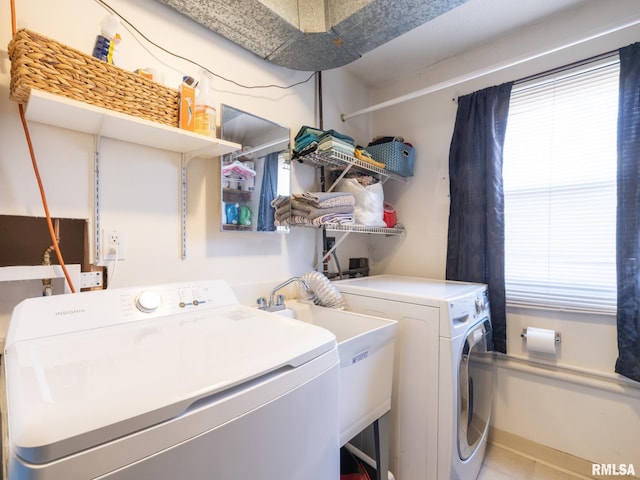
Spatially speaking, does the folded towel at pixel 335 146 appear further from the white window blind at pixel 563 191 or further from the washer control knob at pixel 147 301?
the washer control knob at pixel 147 301

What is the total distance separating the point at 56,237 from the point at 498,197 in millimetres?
2263

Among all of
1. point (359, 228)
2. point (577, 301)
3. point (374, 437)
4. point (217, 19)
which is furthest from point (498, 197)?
point (217, 19)

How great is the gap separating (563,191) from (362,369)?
159 cm

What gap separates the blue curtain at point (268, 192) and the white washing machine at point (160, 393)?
2.49 ft

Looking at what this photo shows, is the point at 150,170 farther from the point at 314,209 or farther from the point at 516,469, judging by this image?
the point at 516,469

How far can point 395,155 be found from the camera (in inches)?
86.2

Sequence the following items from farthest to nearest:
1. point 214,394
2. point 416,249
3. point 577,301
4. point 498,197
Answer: point 416,249 → point 498,197 → point 577,301 → point 214,394

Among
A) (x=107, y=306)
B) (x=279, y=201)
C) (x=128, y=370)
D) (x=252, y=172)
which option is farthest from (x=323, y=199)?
(x=128, y=370)

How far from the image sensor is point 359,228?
1.93m

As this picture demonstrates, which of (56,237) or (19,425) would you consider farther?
(56,237)

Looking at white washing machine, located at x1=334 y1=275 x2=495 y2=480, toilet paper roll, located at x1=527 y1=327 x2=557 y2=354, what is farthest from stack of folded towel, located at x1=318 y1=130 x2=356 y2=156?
toilet paper roll, located at x1=527 y1=327 x2=557 y2=354

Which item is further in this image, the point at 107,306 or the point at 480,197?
the point at 480,197

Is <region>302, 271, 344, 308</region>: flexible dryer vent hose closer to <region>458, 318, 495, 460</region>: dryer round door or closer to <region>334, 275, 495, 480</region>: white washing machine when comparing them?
<region>334, 275, 495, 480</region>: white washing machine

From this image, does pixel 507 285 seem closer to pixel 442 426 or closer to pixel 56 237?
pixel 442 426
